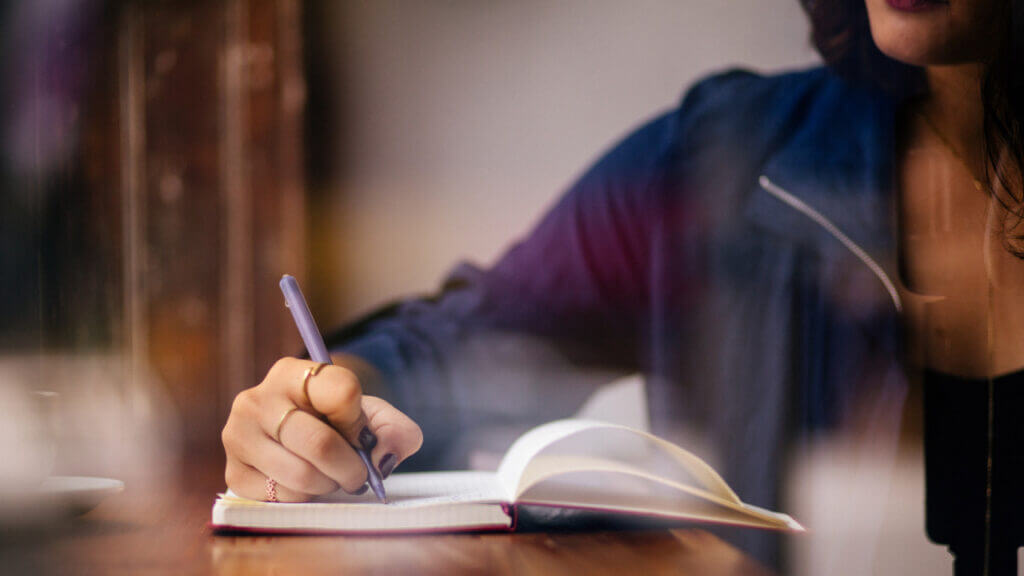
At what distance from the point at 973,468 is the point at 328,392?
640 mm

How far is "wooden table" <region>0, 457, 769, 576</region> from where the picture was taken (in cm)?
26

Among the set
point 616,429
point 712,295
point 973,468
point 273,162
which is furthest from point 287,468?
point 973,468

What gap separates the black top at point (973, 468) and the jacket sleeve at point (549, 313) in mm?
292

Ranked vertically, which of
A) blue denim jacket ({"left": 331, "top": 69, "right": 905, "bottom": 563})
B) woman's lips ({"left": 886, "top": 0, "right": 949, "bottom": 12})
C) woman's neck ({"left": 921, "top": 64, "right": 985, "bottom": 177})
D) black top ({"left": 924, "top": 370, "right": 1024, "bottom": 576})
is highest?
woman's lips ({"left": 886, "top": 0, "right": 949, "bottom": 12})

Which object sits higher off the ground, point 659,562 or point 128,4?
point 128,4

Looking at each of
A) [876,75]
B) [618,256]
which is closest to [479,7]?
[618,256]

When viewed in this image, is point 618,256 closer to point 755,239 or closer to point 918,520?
point 755,239

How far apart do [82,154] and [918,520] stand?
834 mm

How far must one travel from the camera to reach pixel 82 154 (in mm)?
610

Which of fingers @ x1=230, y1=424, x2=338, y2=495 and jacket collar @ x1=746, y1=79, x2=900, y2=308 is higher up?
jacket collar @ x1=746, y1=79, x2=900, y2=308

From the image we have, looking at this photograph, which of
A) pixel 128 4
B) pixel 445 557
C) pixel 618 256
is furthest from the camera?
pixel 618 256

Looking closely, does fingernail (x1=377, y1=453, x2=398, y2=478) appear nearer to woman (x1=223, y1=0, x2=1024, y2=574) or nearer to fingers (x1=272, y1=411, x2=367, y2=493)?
fingers (x1=272, y1=411, x2=367, y2=493)

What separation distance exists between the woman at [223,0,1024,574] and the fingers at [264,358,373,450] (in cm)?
25

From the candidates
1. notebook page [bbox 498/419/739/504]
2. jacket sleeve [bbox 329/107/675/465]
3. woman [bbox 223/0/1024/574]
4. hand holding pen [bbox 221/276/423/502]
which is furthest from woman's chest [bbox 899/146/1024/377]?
hand holding pen [bbox 221/276/423/502]
